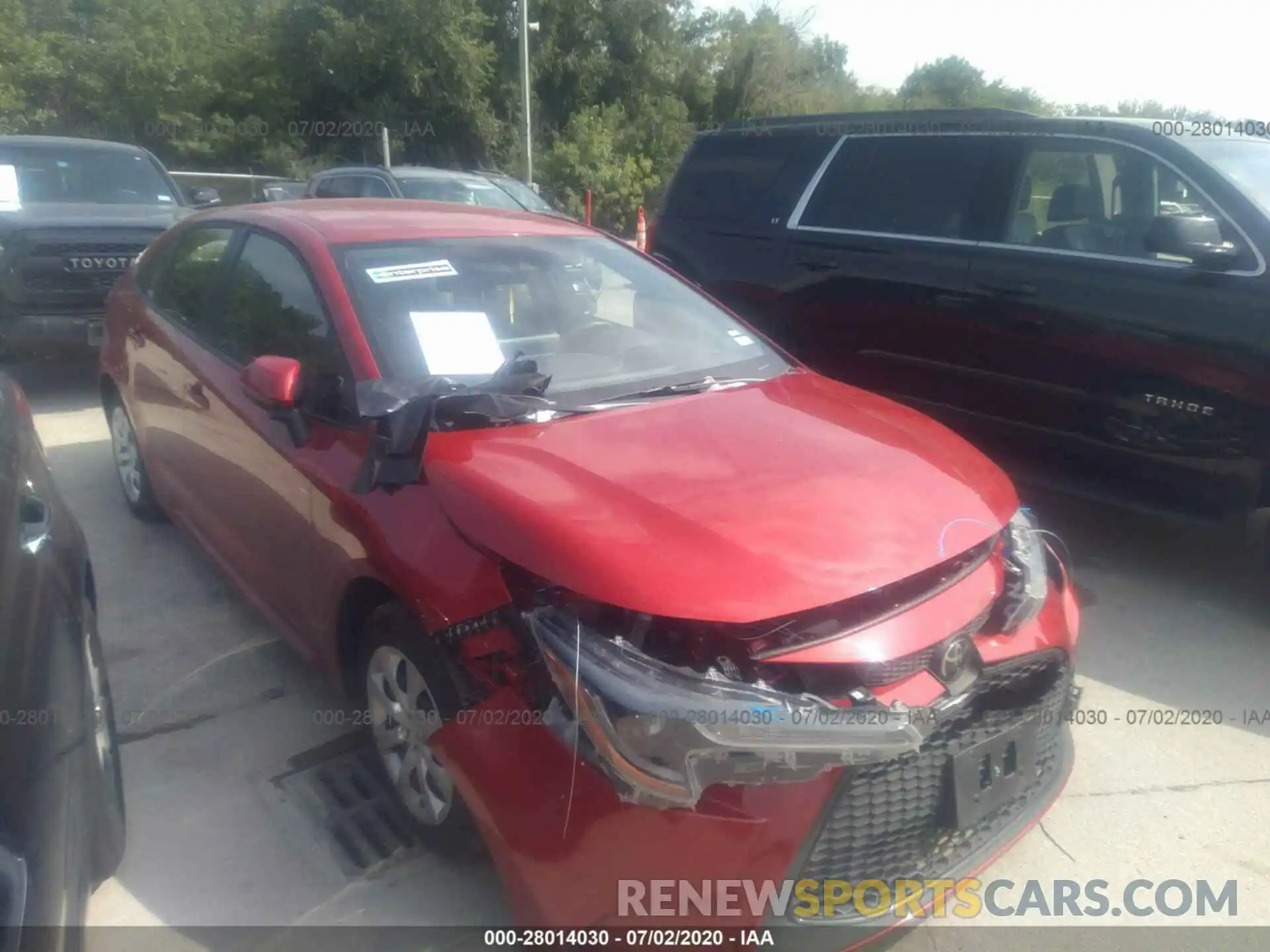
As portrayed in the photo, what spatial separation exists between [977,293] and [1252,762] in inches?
91.9

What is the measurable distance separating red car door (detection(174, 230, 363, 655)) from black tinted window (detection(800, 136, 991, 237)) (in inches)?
121

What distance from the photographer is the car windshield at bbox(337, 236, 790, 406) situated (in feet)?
9.76

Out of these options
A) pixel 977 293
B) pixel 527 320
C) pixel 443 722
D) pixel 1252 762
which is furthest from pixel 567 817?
pixel 977 293

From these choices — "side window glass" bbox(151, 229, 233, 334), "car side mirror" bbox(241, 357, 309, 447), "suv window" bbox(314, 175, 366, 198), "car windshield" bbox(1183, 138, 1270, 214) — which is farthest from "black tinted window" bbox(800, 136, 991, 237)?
"suv window" bbox(314, 175, 366, 198)

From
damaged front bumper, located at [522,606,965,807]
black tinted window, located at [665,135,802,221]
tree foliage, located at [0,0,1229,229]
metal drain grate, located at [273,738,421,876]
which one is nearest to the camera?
damaged front bumper, located at [522,606,965,807]

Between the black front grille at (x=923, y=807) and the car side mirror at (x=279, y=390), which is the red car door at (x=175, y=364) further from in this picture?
the black front grille at (x=923, y=807)

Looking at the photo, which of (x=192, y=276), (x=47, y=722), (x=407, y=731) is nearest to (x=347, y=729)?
(x=407, y=731)

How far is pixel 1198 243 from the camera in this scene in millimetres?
3922

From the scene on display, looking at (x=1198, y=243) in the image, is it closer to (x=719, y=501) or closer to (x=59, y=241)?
(x=719, y=501)

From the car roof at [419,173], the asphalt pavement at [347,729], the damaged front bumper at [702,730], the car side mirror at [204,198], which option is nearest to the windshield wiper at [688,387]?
the damaged front bumper at [702,730]

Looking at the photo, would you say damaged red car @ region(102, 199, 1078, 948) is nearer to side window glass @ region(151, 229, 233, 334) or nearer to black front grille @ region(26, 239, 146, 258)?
side window glass @ region(151, 229, 233, 334)

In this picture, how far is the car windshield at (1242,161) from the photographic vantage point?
13.2 ft

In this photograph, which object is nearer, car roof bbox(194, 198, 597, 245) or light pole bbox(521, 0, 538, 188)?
car roof bbox(194, 198, 597, 245)

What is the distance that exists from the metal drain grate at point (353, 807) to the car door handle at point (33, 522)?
1066 millimetres
